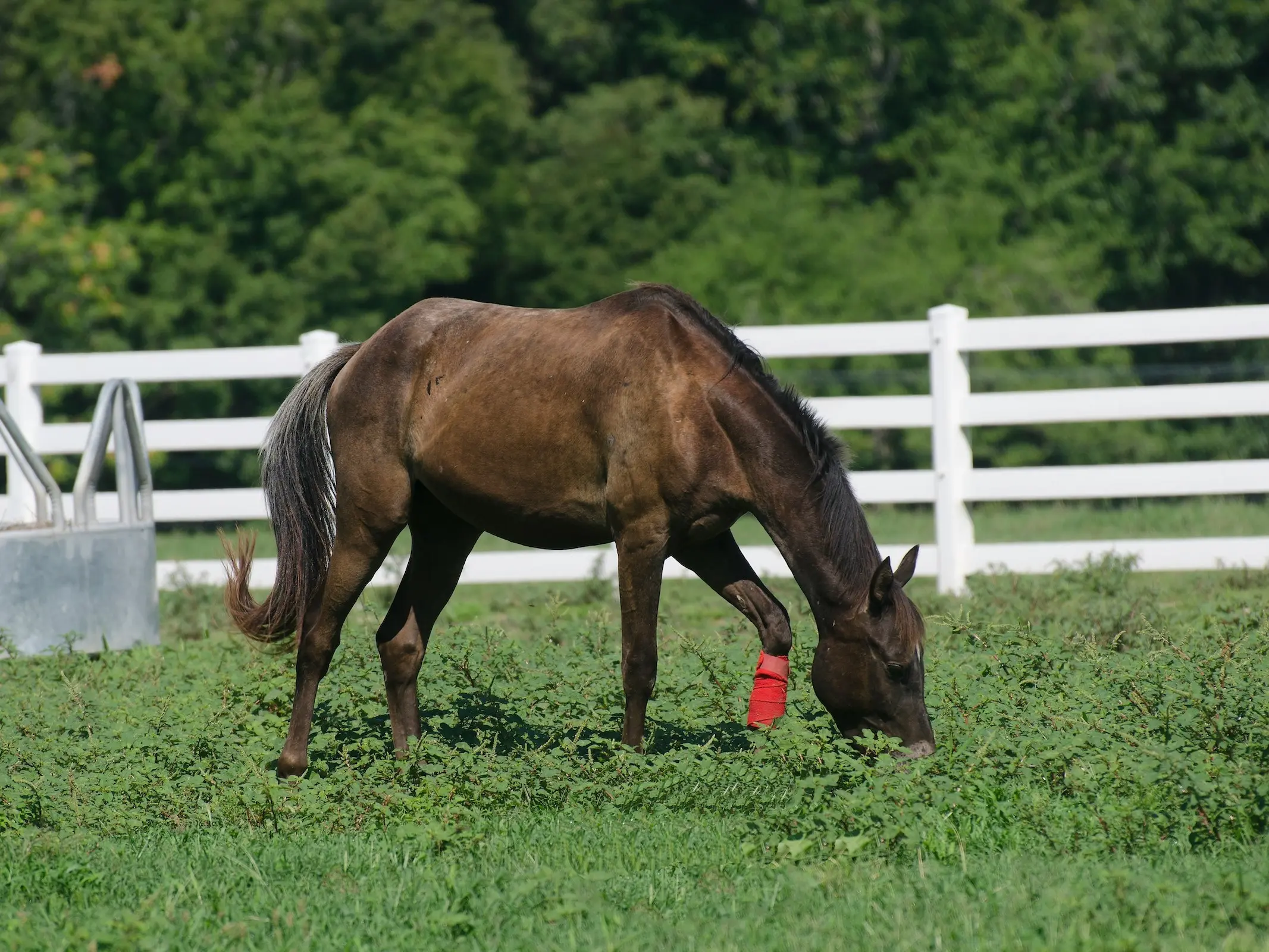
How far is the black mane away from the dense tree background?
46.4 feet

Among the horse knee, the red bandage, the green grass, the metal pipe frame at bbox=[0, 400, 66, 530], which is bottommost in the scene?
the green grass

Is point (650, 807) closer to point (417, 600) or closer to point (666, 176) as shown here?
point (417, 600)

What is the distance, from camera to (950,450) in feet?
32.9

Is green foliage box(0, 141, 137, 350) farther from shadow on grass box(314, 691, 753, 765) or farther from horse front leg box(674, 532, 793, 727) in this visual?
horse front leg box(674, 532, 793, 727)

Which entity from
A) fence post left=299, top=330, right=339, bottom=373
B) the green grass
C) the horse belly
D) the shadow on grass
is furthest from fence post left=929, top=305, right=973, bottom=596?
the horse belly

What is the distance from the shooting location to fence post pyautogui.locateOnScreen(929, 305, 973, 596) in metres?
9.96

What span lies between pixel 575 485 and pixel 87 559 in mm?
3691

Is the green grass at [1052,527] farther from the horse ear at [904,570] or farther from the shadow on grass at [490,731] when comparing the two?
the horse ear at [904,570]

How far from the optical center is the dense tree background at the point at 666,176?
21203 millimetres

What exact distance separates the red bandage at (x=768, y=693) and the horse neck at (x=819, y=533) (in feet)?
1.08

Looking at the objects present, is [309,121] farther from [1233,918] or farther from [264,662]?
[1233,918]

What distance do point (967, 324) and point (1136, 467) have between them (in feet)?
4.62

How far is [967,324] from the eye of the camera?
10.2 meters

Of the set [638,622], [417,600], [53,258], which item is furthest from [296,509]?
[53,258]
